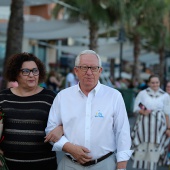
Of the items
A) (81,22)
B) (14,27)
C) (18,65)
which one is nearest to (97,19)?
(81,22)

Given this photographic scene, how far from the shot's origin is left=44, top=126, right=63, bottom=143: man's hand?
11.9ft

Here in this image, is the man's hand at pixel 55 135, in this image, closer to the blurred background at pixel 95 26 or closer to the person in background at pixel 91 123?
the person in background at pixel 91 123

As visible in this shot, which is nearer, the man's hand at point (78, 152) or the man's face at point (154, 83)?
the man's hand at point (78, 152)

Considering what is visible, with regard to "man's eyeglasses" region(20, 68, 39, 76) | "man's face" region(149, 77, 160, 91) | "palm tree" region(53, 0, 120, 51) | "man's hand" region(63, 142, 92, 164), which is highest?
"palm tree" region(53, 0, 120, 51)

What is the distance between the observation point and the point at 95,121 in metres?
3.59

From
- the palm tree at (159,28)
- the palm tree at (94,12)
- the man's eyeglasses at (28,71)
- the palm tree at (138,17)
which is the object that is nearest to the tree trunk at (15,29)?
the palm tree at (94,12)

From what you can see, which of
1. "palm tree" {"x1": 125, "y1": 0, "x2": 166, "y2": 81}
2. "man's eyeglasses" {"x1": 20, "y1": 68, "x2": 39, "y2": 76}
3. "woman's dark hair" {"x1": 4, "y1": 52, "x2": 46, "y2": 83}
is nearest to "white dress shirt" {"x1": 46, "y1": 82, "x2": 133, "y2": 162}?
"man's eyeglasses" {"x1": 20, "y1": 68, "x2": 39, "y2": 76}

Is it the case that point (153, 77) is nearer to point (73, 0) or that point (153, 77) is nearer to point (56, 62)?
point (73, 0)

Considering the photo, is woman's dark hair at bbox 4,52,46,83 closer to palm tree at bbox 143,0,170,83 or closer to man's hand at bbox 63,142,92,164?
man's hand at bbox 63,142,92,164

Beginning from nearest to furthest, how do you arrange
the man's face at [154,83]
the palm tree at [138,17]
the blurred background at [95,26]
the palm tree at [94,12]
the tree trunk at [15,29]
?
the man's face at [154,83] < the tree trunk at [15,29] < the blurred background at [95,26] < the palm tree at [94,12] < the palm tree at [138,17]

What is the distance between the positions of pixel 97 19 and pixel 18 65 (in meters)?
17.7

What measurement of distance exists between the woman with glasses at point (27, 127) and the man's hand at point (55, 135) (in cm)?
25

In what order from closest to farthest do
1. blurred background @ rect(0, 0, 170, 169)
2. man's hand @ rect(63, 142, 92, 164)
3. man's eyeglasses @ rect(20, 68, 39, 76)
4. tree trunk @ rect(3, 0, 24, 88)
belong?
man's hand @ rect(63, 142, 92, 164), man's eyeglasses @ rect(20, 68, 39, 76), tree trunk @ rect(3, 0, 24, 88), blurred background @ rect(0, 0, 170, 169)

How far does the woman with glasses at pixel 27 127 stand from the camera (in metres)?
3.91
